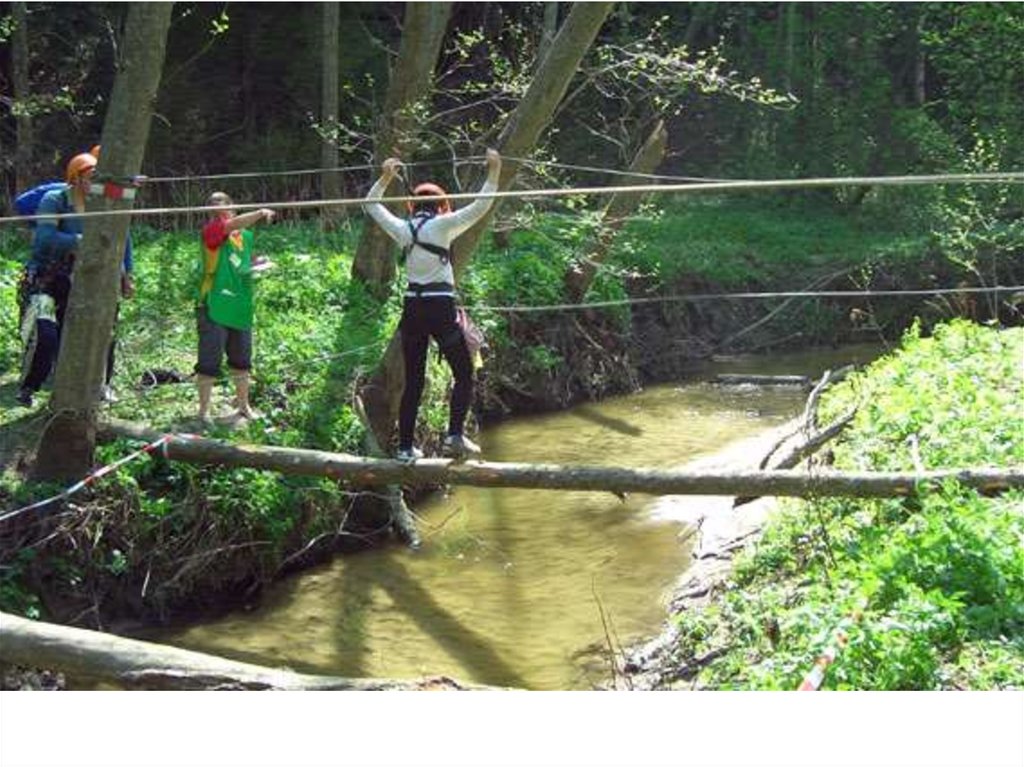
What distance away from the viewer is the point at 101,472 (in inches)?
299

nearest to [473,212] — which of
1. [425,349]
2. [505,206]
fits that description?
[425,349]

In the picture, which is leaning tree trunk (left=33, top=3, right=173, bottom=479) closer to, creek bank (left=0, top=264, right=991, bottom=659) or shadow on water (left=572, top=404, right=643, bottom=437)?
creek bank (left=0, top=264, right=991, bottom=659)

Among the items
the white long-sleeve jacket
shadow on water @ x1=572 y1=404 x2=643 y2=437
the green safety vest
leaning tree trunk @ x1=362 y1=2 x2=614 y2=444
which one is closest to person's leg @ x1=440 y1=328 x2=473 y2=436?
the white long-sleeve jacket

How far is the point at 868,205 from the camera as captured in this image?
71.3 feet

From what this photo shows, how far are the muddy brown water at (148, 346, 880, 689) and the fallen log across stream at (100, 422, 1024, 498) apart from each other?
88cm

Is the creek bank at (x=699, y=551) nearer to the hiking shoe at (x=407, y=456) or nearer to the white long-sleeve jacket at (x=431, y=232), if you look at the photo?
the hiking shoe at (x=407, y=456)

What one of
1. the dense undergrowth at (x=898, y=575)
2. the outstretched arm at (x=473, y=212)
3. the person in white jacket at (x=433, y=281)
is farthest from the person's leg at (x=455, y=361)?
the dense undergrowth at (x=898, y=575)

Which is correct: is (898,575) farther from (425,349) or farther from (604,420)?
(604,420)

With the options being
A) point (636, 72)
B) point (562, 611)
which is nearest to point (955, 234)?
point (636, 72)

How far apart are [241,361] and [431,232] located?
2.16m

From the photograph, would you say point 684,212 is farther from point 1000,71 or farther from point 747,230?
point 1000,71

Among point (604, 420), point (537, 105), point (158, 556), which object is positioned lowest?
point (158, 556)

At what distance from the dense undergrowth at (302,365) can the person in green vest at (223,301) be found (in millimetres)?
407

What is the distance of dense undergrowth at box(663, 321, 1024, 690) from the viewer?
4871 mm
